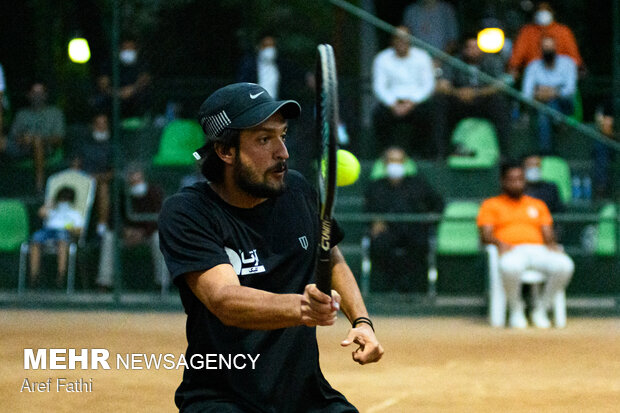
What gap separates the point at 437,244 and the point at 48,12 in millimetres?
5144

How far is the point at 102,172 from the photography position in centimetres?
1065

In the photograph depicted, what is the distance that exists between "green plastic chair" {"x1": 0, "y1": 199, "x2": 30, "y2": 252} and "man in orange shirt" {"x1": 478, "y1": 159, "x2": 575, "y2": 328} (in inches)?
186

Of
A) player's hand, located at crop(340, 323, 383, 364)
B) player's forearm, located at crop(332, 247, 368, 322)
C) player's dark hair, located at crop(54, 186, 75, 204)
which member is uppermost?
player's forearm, located at crop(332, 247, 368, 322)

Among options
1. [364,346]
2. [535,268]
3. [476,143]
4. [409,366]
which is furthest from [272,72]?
[364,346]

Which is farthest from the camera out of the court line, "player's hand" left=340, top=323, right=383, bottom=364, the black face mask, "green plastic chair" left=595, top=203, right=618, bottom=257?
the black face mask

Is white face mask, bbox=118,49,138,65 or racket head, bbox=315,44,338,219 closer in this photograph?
racket head, bbox=315,44,338,219

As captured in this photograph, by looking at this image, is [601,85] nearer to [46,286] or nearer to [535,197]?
[535,197]

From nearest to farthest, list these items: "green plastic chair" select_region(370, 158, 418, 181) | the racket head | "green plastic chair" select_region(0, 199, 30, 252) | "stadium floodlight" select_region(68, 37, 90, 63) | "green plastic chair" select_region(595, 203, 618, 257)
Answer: the racket head
"green plastic chair" select_region(370, 158, 418, 181)
"green plastic chair" select_region(595, 203, 618, 257)
"green plastic chair" select_region(0, 199, 30, 252)
"stadium floodlight" select_region(68, 37, 90, 63)

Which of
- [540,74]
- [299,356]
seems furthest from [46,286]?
[299,356]

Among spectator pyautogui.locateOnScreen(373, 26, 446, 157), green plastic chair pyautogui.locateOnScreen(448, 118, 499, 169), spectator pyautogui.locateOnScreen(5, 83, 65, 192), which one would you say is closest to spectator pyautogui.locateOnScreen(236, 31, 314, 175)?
spectator pyautogui.locateOnScreen(373, 26, 446, 157)

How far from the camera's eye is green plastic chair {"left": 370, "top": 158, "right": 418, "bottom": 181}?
10141 mm

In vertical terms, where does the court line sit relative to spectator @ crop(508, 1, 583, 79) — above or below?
below

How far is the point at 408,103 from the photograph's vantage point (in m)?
10.1

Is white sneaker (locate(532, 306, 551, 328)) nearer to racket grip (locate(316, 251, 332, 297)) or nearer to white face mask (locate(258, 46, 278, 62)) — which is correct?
white face mask (locate(258, 46, 278, 62))
